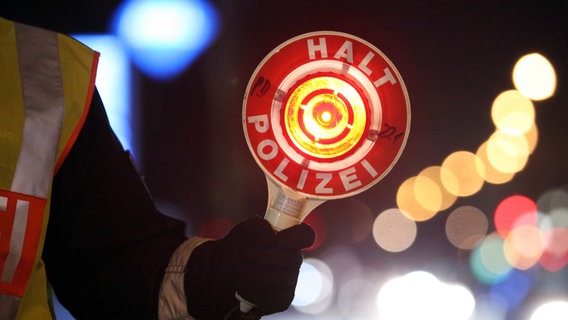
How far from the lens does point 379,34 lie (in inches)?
111

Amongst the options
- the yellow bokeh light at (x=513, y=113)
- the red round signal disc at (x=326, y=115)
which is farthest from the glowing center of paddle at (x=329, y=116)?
the yellow bokeh light at (x=513, y=113)

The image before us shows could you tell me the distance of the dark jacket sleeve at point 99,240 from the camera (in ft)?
2.28

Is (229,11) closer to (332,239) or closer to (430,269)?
(332,239)

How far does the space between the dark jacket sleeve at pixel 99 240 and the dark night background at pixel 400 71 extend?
2138 mm

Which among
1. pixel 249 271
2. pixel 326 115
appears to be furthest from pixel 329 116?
pixel 249 271

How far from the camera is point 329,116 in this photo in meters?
0.67

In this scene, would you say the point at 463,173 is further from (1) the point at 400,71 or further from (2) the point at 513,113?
(1) the point at 400,71

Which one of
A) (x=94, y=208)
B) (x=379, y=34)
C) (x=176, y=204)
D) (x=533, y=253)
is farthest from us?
(x=533, y=253)

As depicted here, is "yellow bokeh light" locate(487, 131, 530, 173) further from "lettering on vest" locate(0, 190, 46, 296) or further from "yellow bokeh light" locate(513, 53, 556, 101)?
"lettering on vest" locate(0, 190, 46, 296)

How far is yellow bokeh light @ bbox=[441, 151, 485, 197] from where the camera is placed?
302 cm

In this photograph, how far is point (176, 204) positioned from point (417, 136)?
123 centimetres

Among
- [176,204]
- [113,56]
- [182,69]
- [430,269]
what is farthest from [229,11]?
[430,269]

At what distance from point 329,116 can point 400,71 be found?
219 cm

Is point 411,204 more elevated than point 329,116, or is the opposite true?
point 329,116
